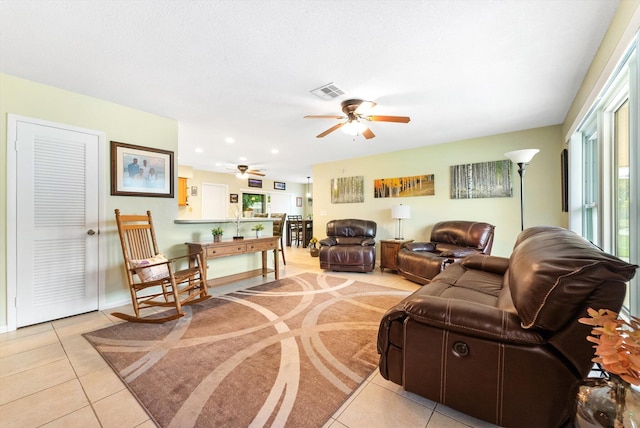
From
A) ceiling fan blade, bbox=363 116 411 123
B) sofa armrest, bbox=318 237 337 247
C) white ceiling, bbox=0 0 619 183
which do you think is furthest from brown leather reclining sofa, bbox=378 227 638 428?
sofa armrest, bbox=318 237 337 247

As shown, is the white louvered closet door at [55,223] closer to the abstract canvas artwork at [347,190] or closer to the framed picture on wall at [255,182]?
the abstract canvas artwork at [347,190]

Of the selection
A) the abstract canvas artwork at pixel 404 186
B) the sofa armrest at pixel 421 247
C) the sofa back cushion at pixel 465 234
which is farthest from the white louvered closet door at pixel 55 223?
the sofa back cushion at pixel 465 234

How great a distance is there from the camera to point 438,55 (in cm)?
213

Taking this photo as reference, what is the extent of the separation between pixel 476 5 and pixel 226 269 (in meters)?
4.20

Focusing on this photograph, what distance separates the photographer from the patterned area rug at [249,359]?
1.42 meters

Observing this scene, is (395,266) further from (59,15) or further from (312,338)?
(59,15)

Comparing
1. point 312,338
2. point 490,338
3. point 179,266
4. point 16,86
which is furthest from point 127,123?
point 490,338

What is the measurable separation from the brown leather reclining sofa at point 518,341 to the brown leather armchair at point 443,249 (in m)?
2.26

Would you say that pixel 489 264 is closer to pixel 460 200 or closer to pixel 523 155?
pixel 523 155

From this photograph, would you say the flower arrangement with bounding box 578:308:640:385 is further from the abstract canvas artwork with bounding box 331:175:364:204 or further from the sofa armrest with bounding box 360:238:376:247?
the abstract canvas artwork with bounding box 331:175:364:204

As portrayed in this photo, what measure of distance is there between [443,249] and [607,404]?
3.43 m

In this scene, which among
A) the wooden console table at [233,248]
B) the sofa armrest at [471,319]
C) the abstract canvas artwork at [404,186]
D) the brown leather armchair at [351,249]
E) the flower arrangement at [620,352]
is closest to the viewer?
the flower arrangement at [620,352]

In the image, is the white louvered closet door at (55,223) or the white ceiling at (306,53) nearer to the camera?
the white ceiling at (306,53)

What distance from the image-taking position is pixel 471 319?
4.07 feet
